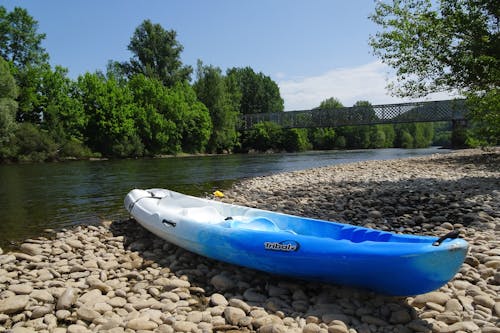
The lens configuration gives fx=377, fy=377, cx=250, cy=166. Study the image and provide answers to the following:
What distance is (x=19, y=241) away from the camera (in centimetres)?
632

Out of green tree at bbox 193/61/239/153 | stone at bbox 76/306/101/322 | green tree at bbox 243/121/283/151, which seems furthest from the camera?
green tree at bbox 243/121/283/151

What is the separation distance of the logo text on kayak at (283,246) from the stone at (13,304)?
8.02 ft

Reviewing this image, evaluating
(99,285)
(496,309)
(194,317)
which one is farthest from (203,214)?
(496,309)

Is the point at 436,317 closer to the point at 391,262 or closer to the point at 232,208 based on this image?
the point at 391,262

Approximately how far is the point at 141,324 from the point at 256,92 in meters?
71.9

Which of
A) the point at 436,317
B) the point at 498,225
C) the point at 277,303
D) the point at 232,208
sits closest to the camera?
the point at 436,317

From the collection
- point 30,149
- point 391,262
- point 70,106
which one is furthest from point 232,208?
point 70,106

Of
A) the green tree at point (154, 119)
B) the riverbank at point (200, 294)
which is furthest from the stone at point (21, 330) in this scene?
the green tree at point (154, 119)

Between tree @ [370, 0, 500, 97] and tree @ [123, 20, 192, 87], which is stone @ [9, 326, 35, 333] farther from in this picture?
tree @ [123, 20, 192, 87]

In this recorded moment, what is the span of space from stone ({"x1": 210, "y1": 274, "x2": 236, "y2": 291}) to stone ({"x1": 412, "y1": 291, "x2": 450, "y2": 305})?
73.7 inches

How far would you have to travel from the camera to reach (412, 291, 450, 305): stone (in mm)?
3449

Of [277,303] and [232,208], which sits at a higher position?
[232,208]

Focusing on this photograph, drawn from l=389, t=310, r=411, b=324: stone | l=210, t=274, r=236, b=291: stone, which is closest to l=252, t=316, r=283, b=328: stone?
l=210, t=274, r=236, b=291: stone

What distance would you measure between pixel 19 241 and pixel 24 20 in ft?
126
